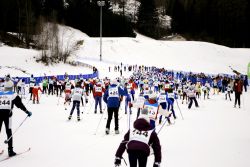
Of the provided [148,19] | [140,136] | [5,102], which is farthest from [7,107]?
[148,19]

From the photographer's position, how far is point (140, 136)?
5352mm

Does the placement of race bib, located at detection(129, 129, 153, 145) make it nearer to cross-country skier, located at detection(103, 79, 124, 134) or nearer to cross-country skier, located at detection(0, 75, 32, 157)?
cross-country skier, located at detection(0, 75, 32, 157)

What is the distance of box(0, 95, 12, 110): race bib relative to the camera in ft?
28.7

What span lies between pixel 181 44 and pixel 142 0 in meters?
34.9

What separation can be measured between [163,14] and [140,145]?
120 meters

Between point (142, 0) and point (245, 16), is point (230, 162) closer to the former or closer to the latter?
point (245, 16)

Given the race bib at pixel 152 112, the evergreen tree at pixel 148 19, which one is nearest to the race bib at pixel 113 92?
the race bib at pixel 152 112

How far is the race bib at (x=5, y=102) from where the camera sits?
8.76m

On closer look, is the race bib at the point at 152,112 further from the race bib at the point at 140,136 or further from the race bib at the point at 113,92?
the race bib at the point at 140,136

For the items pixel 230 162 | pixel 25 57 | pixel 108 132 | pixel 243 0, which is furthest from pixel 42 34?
pixel 243 0

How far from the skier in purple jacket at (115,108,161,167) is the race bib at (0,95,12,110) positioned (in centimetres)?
468

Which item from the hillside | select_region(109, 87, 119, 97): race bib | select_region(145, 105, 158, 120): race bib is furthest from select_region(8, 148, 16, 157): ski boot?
the hillside

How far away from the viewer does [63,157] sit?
902cm

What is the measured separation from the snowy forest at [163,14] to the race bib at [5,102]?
8074cm
